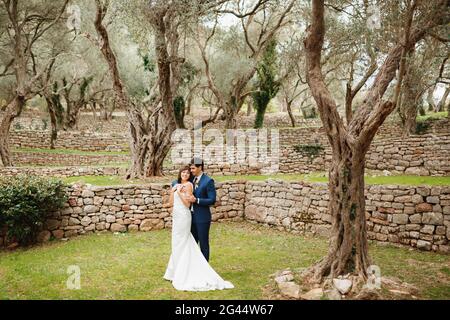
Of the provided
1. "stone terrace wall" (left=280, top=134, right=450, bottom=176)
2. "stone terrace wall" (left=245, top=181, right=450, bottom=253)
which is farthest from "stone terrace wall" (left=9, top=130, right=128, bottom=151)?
"stone terrace wall" (left=245, top=181, right=450, bottom=253)

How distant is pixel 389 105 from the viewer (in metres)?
6.12

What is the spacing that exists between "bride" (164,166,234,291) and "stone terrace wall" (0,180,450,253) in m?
4.30

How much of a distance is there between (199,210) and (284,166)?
13.8m

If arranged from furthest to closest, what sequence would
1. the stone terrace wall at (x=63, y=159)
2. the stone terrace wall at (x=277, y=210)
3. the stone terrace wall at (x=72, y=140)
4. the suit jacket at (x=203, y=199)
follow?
the stone terrace wall at (x=72, y=140) → the stone terrace wall at (x=63, y=159) → the stone terrace wall at (x=277, y=210) → the suit jacket at (x=203, y=199)

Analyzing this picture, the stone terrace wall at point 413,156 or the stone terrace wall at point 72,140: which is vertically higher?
the stone terrace wall at point 72,140

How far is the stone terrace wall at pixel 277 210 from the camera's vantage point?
9148 millimetres

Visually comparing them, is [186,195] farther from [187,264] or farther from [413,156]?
[413,156]

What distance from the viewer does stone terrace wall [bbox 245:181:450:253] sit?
29.5 ft

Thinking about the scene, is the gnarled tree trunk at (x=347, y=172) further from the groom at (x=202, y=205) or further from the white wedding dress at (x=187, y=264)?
the groom at (x=202, y=205)

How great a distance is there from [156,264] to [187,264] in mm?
1749

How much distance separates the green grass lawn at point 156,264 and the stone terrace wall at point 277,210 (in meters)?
0.41

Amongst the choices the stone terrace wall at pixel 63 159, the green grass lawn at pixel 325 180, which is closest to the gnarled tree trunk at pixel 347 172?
the green grass lawn at pixel 325 180

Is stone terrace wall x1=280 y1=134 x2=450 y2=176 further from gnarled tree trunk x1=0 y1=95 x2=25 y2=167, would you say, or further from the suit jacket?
gnarled tree trunk x1=0 y1=95 x2=25 y2=167

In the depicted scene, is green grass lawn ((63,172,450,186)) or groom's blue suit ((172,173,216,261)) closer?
groom's blue suit ((172,173,216,261))
